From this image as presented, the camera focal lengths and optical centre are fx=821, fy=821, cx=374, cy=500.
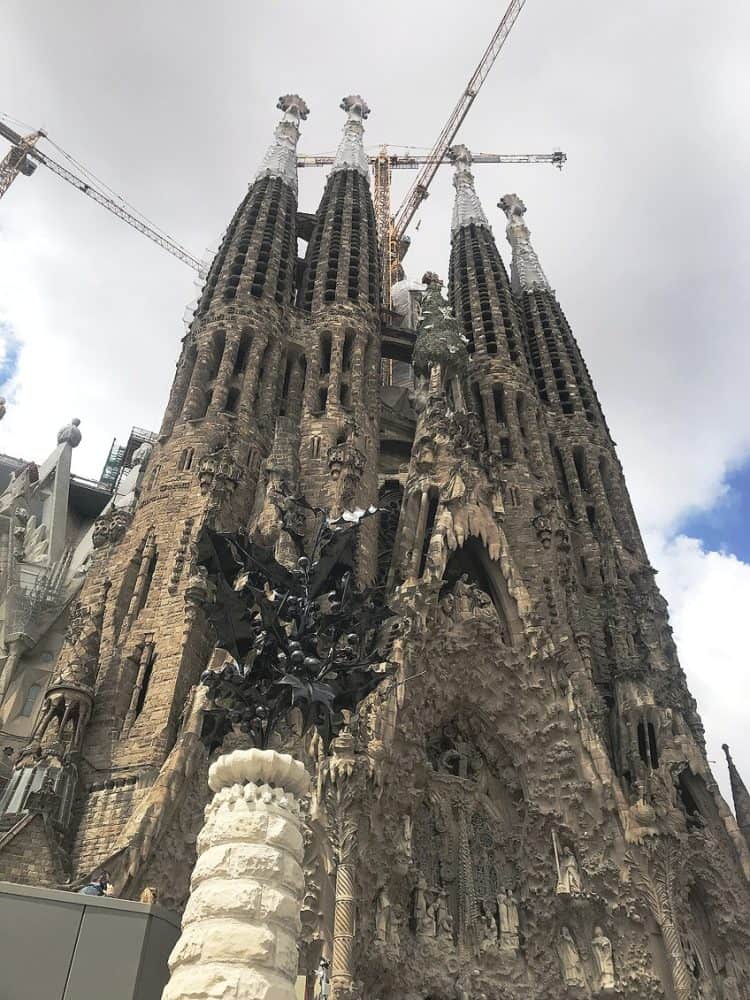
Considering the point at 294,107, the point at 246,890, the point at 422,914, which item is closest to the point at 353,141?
the point at 294,107

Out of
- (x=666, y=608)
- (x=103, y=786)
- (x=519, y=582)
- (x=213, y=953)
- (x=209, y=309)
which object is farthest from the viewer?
(x=209, y=309)

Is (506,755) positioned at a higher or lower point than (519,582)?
lower

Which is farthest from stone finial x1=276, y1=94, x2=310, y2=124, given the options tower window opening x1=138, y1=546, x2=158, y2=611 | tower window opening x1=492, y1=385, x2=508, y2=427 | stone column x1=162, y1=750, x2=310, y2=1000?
stone column x1=162, y1=750, x2=310, y2=1000

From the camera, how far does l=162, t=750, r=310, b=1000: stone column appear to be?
610 centimetres

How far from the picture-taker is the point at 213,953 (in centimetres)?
617

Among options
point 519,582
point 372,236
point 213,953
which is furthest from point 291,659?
point 372,236

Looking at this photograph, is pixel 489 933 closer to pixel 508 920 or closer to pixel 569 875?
pixel 508 920

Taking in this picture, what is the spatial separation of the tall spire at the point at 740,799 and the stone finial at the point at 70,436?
80.0 feet

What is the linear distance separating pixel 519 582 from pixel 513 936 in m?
7.65

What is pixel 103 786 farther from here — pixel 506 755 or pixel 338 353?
pixel 338 353

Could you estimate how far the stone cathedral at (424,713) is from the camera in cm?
1374

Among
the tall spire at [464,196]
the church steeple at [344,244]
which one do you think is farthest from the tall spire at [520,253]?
the church steeple at [344,244]

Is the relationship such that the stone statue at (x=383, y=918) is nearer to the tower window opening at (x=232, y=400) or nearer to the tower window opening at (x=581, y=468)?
the tower window opening at (x=232, y=400)

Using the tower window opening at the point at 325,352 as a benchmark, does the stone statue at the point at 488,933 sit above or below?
below
